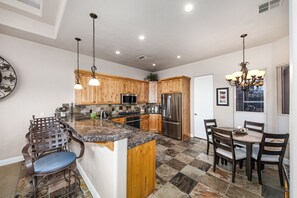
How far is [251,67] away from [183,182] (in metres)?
3.72

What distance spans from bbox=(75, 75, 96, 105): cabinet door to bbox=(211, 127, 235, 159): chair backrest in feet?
11.9

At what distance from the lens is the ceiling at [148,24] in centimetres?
192

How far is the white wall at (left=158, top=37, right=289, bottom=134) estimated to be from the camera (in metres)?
3.02

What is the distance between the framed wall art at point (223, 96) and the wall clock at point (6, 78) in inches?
233

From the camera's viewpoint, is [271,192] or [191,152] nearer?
[271,192]

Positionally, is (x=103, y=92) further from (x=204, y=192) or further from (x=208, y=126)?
(x=204, y=192)

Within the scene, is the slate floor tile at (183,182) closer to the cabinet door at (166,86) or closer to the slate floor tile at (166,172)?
the slate floor tile at (166,172)

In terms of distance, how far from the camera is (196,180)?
2.25 metres

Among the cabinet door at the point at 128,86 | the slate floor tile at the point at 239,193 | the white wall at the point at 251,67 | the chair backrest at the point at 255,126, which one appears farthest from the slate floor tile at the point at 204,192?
the cabinet door at the point at 128,86

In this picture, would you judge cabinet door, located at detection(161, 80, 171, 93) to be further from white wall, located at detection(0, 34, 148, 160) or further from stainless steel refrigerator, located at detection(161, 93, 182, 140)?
white wall, located at detection(0, 34, 148, 160)

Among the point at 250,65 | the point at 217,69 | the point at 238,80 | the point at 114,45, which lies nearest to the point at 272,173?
the point at 238,80

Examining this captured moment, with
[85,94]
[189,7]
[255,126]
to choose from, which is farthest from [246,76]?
[85,94]

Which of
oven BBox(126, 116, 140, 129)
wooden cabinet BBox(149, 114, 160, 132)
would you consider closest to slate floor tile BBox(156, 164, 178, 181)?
oven BBox(126, 116, 140, 129)

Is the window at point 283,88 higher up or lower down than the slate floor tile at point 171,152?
higher up
